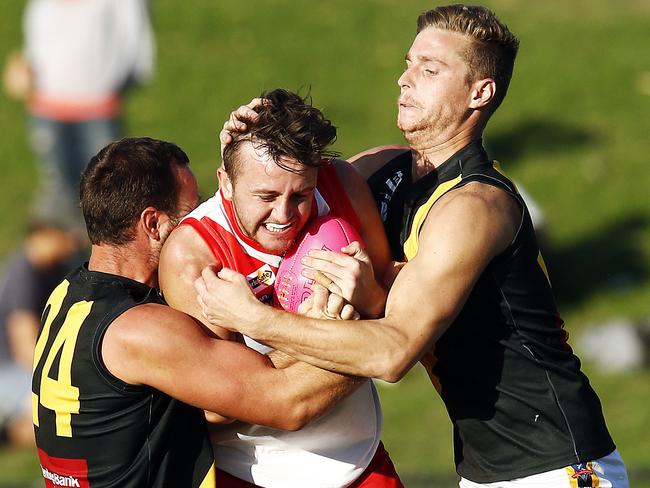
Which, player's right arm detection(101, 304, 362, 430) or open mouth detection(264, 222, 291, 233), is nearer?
player's right arm detection(101, 304, 362, 430)

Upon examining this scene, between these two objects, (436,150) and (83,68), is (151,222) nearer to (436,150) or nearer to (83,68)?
(436,150)

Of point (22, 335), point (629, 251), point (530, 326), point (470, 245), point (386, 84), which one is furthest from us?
point (386, 84)

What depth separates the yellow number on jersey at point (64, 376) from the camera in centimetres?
499

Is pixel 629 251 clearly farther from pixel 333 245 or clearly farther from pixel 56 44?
pixel 333 245

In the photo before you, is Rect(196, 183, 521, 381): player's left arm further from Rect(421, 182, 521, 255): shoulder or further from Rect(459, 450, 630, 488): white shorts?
Rect(459, 450, 630, 488): white shorts

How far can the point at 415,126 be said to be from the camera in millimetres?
5223

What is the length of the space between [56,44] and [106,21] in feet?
1.59

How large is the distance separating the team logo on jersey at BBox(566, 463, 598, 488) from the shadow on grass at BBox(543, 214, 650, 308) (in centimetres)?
638

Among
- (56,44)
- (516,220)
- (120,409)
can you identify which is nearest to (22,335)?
(56,44)

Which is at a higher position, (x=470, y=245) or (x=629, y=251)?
(x=470, y=245)

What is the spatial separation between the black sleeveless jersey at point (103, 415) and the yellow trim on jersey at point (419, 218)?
0.99 metres

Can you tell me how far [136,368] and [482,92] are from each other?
1701 millimetres

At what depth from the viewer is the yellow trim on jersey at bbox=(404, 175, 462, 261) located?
510 cm

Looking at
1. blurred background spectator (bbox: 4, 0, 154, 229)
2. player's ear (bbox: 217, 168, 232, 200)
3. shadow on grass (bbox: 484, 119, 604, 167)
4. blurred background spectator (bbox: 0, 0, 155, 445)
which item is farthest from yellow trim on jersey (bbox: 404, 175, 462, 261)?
shadow on grass (bbox: 484, 119, 604, 167)
